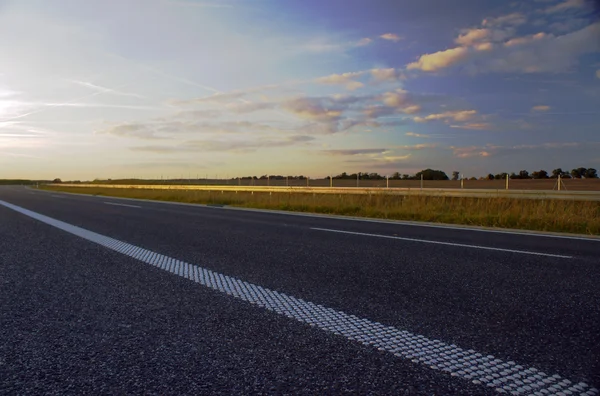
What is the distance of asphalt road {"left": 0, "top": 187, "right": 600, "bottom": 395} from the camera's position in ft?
6.50

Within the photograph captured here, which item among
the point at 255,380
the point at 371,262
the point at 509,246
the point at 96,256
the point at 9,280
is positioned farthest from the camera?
the point at 509,246

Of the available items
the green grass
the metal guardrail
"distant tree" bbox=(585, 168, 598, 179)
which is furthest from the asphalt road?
"distant tree" bbox=(585, 168, 598, 179)

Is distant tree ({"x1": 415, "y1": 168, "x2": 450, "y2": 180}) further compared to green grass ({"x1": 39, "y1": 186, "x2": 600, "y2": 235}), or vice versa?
distant tree ({"x1": 415, "y1": 168, "x2": 450, "y2": 180})

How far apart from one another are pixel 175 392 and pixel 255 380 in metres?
0.37

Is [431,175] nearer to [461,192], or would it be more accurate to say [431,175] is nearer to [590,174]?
[590,174]

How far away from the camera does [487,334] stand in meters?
2.57

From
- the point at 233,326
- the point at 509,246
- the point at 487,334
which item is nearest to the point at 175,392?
the point at 233,326

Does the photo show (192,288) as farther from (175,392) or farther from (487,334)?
(487,334)

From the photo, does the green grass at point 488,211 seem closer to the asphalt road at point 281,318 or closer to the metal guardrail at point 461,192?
the metal guardrail at point 461,192

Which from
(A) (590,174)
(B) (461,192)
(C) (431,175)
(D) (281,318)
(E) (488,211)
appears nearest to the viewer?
(D) (281,318)

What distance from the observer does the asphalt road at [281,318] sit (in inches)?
78.0

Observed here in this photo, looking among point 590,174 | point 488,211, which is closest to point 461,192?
point 488,211

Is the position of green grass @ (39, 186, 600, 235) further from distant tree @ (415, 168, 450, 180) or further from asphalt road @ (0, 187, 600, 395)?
distant tree @ (415, 168, 450, 180)

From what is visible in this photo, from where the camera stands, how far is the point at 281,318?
9.30 feet
